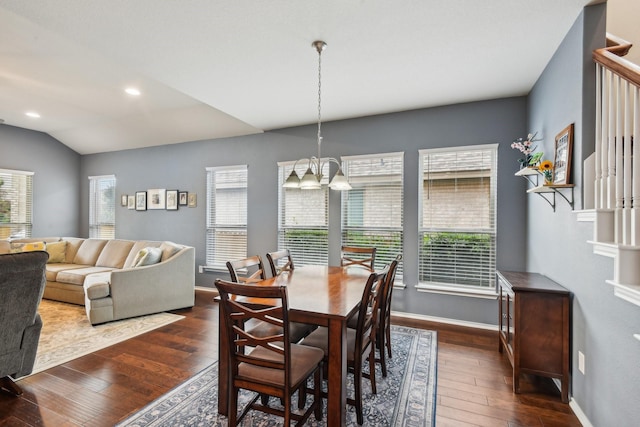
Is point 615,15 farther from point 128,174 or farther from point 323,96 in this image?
point 128,174

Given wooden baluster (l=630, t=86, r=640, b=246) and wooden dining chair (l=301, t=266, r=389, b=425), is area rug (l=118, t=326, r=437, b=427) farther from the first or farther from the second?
wooden baluster (l=630, t=86, r=640, b=246)

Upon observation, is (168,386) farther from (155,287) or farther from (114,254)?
(114,254)

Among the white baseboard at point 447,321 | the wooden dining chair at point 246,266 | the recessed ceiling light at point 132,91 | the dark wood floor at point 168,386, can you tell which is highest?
the recessed ceiling light at point 132,91

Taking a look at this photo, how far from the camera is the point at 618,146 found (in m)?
1.59

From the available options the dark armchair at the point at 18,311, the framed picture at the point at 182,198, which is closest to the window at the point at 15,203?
the framed picture at the point at 182,198

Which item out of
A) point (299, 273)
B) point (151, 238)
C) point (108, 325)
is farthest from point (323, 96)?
point (151, 238)

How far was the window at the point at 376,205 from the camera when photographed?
13.4ft

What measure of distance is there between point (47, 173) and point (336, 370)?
763cm

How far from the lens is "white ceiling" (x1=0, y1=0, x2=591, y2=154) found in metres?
2.09

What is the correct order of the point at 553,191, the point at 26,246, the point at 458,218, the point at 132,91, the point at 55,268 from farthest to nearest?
the point at 26,246 → the point at 55,268 → the point at 132,91 → the point at 458,218 → the point at 553,191

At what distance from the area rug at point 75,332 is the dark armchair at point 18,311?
0.36 m

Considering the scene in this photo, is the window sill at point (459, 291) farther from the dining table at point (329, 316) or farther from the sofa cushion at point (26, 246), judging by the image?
the sofa cushion at point (26, 246)

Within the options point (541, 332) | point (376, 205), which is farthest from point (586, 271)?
point (376, 205)

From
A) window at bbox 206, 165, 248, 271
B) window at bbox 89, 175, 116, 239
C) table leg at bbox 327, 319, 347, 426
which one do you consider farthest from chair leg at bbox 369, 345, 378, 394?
window at bbox 89, 175, 116, 239
